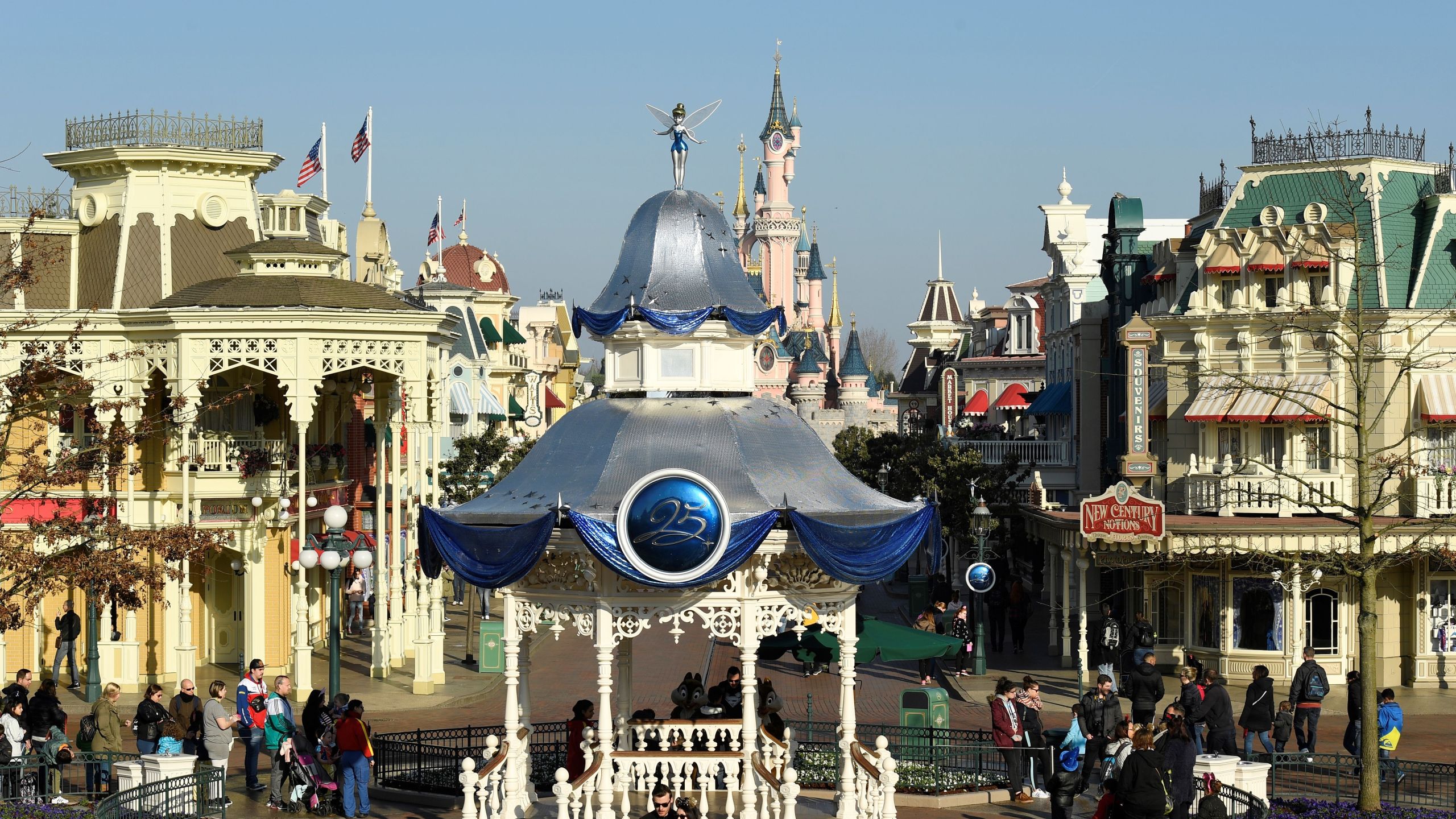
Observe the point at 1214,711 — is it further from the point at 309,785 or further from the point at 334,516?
the point at 334,516

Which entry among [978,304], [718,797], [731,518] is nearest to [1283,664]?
[718,797]

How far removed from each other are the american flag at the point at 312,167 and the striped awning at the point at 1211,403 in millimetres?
18466

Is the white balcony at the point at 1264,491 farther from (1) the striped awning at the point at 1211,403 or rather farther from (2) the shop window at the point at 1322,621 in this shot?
(2) the shop window at the point at 1322,621

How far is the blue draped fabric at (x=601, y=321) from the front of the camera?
18031mm

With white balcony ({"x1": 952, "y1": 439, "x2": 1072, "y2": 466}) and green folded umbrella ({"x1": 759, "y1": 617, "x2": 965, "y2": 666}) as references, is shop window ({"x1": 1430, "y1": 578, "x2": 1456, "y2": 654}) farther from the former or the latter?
white balcony ({"x1": 952, "y1": 439, "x2": 1072, "y2": 466})

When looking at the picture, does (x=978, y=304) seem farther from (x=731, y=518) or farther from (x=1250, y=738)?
(x=731, y=518)

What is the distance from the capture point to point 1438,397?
31.4 metres

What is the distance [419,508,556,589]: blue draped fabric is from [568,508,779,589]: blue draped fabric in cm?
41

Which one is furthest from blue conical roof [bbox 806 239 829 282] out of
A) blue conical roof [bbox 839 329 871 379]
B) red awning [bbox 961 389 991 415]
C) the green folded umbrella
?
the green folded umbrella

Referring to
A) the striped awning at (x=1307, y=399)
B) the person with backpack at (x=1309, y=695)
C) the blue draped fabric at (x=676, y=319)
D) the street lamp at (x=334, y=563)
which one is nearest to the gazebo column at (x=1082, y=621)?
the striped awning at (x=1307, y=399)

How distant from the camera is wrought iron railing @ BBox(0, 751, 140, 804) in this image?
61.1 ft

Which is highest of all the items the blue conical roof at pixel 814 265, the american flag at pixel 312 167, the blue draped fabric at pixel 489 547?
the blue conical roof at pixel 814 265

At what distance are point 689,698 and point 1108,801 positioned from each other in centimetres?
517

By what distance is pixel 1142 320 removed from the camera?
109 ft
